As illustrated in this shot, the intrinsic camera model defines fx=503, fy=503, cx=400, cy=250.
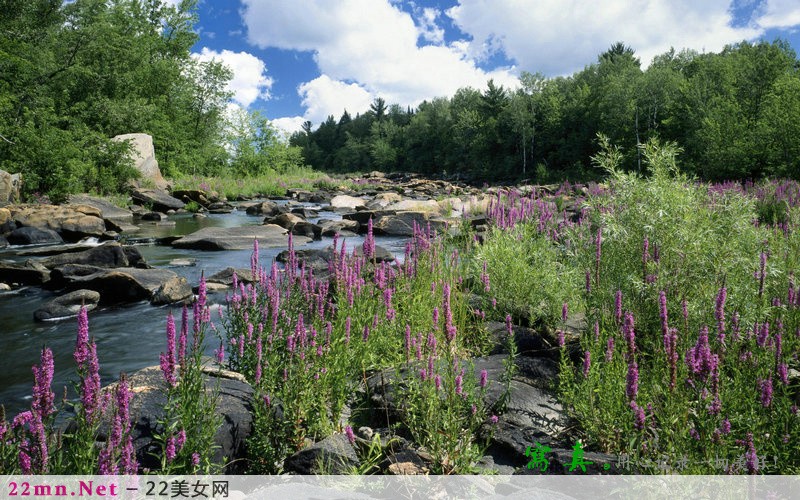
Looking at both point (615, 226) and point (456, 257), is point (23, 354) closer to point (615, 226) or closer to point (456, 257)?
point (456, 257)

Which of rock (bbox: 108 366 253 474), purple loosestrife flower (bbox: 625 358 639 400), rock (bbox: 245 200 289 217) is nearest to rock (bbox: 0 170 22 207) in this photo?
rock (bbox: 245 200 289 217)

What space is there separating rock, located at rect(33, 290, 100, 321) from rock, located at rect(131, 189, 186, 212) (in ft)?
60.3

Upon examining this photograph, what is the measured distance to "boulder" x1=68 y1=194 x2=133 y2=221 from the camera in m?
22.1

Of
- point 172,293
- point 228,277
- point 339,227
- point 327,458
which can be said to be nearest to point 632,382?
point 327,458

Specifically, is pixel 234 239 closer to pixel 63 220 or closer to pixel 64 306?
pixel 63 220

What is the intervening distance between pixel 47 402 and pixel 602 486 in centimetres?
314

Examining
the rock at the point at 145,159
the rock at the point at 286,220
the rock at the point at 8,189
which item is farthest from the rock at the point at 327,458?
the rock at the point at 145,159

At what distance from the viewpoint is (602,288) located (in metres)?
5.30

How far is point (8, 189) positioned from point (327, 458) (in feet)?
72.6

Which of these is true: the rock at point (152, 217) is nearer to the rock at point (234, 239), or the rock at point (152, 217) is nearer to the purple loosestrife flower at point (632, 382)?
the rock at point (234, 239)

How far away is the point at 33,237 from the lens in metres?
16.1

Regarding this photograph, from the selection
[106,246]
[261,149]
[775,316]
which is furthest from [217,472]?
[261,149]

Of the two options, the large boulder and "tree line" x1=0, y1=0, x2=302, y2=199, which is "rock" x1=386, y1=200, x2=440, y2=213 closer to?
the large boulder

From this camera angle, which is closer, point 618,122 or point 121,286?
point 121,286
